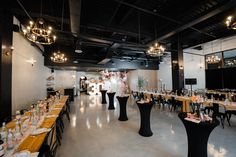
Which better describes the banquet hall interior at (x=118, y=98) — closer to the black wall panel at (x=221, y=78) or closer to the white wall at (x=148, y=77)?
the black wall panel at (x=221, y=78)

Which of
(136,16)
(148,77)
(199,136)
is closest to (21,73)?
(136,16)

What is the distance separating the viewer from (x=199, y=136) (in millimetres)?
2316

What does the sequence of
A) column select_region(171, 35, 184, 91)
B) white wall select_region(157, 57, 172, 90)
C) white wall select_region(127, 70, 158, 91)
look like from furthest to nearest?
white wall select_region(127, 70, 158, 91) → white wall select_region(157, 57, 172, 90) → column select_region(171, 35, 184, 91)

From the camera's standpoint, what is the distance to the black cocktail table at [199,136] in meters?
2.21

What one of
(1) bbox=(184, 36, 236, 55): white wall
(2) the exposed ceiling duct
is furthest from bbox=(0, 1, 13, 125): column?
(1) bbox=(184, 36, 236, 55): white wall

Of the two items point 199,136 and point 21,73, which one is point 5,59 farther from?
point 199,136

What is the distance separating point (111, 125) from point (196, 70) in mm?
8945

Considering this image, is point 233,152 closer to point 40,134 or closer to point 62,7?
point 40,134

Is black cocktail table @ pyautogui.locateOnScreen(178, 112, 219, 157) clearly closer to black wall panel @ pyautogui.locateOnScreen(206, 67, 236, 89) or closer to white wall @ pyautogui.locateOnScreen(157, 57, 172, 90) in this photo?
black wall panel @ pyautogui.locateOnScreen(206, 67, 236, 89)

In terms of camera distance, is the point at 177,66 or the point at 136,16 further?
the point at 177,66

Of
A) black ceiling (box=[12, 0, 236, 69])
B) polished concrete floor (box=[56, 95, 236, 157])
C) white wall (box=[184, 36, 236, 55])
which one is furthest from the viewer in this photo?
white wall (box=[184, 36, 236, 55])

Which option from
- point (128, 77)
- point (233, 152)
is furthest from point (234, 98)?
point (128, 77)

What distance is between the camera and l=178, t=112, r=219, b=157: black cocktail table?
221cm

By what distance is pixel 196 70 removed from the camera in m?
10.4
